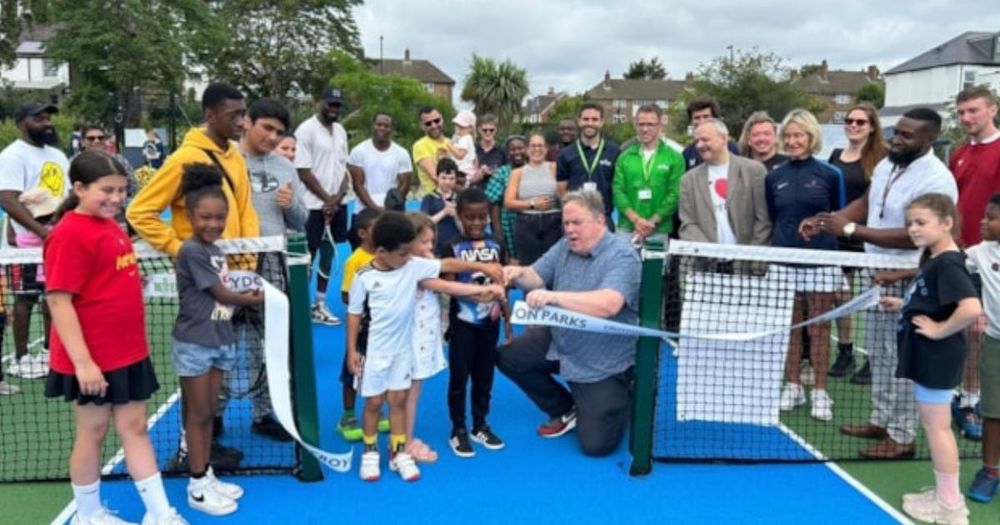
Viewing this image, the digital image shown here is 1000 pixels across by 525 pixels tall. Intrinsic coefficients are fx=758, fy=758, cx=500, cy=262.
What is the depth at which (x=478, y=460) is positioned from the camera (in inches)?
185

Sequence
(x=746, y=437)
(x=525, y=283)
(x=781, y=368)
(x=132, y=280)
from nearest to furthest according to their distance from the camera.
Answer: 1. (x=132, y=280)
2. (x=781, y=368)
3. (x=525, y=283)
4. (x=746, y=437)

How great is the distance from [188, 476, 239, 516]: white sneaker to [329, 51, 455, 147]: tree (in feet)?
77.8

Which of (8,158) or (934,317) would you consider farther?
(8,158)

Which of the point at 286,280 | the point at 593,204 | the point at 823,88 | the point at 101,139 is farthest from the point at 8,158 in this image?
the point at 823,88

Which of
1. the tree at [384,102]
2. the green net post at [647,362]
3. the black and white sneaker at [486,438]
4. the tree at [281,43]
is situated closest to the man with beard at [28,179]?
the black and white sneaker at [486,438]

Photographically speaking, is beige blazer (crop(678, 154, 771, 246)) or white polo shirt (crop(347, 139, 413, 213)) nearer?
beige blazer (crop(678, 154, 771, 246))

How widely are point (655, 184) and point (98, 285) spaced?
14.1ft

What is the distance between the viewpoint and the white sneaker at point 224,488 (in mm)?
4047

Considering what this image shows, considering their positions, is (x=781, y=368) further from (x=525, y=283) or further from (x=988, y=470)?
(x=525, y=283)

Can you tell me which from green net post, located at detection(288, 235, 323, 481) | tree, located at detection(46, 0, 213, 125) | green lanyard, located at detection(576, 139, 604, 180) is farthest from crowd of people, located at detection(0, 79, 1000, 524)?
tree, located at detection(46, 0, 213, 125)

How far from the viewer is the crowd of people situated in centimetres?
355

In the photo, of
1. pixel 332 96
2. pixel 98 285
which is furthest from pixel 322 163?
pixel 98 285

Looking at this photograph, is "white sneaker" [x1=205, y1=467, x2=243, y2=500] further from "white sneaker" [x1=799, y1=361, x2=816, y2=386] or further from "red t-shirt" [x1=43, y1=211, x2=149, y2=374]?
"white sneaker" [x1=799, y1=361, x2=816, y2=386]

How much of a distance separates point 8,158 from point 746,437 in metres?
5.74
